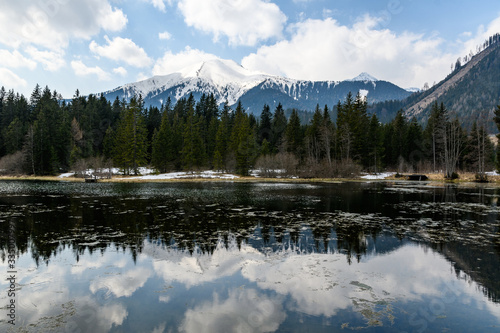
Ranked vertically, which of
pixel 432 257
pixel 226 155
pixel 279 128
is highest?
pixel 279 128

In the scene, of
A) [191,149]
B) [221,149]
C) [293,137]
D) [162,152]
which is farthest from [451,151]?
[162,152]

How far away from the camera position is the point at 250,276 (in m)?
8.66

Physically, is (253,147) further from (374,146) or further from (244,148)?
(374,146)

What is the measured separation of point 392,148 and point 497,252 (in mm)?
81640

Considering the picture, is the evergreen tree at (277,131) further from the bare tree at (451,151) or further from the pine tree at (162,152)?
the bare tree at (451,151)

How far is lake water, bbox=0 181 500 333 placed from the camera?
6.17 meters

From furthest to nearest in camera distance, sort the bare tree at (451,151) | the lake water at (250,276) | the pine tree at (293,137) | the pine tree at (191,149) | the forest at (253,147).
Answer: the pine tree at (293,137), the pine tree at (191,149), the forest at (253,147), the bare tree at (451,151), the lake water at (250,276)

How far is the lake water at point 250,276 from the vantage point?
20.2ft

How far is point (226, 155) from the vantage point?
76562 millimetres

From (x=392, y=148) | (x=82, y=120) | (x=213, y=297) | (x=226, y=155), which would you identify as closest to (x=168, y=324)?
(x=213, y=297)

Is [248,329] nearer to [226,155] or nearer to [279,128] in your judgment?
[226,155]

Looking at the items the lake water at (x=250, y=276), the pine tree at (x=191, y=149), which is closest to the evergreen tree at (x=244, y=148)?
the pine tree at (x=191, y=149)

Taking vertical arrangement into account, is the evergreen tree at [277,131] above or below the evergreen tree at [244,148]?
above

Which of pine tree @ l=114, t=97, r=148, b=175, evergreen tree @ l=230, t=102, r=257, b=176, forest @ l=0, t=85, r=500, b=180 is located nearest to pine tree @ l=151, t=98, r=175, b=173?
forest @ l=0, t=85, r=500, b=180
